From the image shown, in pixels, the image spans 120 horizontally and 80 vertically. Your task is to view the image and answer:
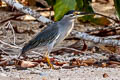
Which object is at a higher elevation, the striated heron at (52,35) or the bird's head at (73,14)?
the bird's head at (73,14)

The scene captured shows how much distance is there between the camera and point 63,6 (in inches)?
310

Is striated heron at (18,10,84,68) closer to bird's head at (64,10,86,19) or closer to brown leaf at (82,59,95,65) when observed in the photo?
bird's head at (64,10,86,19)

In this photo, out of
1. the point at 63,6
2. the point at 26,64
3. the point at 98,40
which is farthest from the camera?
the point at 98,40

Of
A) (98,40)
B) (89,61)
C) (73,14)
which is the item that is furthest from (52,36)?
(98,40)

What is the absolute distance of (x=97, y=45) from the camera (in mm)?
8617

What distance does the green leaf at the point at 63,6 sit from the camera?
7693 millimetres

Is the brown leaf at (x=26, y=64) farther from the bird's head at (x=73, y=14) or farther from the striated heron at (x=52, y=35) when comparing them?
the bird's head at (x=73, y=14)

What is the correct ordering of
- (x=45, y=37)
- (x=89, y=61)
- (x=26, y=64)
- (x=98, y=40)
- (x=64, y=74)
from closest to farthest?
1. (x=64, y=74)
2. (x=26, y=64)
3. (x=45, y=37)
4. (x=89, y=61)
5. (x=98, y=40)

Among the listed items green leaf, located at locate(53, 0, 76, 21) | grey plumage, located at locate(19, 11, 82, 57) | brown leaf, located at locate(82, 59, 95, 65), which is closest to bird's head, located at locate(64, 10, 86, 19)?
grey plumage, located at locate(19, 11, 82, 57)

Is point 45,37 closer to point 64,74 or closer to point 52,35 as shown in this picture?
point 52,35

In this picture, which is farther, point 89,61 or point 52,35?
point 89,61

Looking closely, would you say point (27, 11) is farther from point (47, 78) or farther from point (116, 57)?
point (47, 78)

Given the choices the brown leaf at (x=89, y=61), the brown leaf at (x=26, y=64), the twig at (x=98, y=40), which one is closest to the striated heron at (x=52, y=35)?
the brown leaf at (x=26, y=64)

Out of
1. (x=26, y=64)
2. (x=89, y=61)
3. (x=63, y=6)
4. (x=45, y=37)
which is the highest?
(x=63, y=6)
